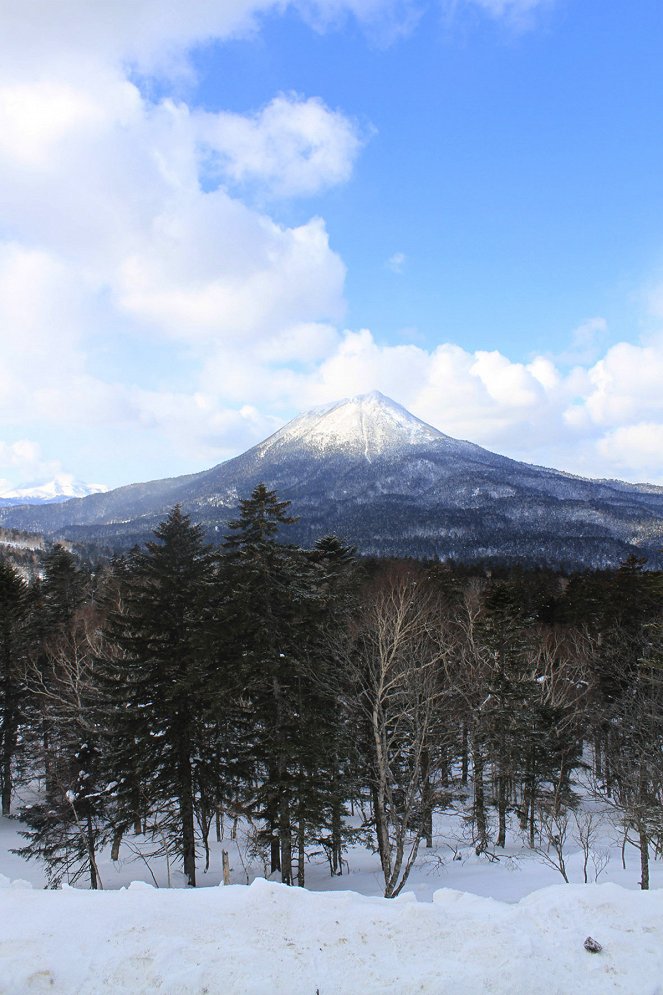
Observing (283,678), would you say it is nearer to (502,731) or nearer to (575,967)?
(575,967)

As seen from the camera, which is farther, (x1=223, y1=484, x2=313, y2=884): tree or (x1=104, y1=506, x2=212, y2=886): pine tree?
(x1=104, y1=506, x2=212, y2=886): pine tree

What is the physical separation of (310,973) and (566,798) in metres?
22.2

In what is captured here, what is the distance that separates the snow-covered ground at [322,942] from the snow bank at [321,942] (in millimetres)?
14

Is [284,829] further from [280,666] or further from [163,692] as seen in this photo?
[163,692]

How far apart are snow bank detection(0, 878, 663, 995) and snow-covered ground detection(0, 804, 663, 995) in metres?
0.01

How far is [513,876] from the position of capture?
719 inches

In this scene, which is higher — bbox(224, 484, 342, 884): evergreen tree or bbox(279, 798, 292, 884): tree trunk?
bbox(224, 484, 342, 884): evergreen tree

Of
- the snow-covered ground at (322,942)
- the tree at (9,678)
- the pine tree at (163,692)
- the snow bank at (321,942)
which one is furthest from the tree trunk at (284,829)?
the tree at (9,678)

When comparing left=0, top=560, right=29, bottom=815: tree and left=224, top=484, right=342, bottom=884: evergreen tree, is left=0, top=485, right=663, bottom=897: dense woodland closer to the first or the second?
left=224, top=484, right=342, bottom=884: evergreen tree

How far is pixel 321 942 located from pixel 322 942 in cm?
1

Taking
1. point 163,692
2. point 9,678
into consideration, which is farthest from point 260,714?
point 9,678

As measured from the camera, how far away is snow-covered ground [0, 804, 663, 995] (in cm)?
580

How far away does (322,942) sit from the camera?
652cm

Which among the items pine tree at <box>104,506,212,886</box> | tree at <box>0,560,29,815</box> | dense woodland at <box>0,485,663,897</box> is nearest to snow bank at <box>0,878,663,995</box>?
dense woodland at <box>0,485,663,897</box>
